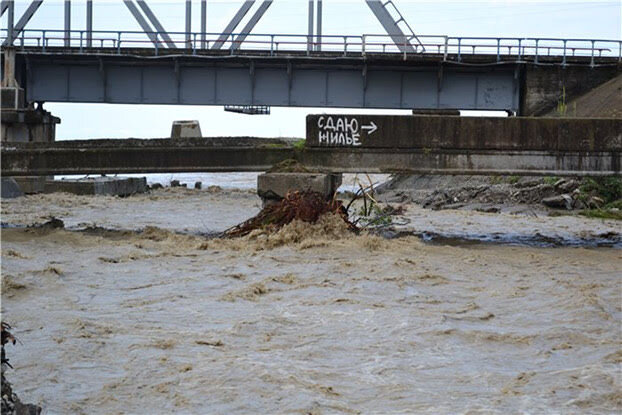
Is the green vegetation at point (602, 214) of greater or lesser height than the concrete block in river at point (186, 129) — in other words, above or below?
below

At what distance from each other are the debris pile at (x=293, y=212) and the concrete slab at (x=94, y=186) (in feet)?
52.9

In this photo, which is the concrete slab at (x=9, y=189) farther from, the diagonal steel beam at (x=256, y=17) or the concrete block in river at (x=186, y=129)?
the diagonal steel beam at (x=256, y=17)

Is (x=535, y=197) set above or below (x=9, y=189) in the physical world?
above

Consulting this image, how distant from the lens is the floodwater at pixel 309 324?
6.91 meters

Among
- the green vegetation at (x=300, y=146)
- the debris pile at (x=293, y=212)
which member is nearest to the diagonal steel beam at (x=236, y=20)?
the green vegetation at (x=300, y=146)

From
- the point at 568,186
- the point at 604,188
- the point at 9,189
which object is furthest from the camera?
the point at 9,189

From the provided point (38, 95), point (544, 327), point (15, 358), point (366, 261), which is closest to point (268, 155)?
point (366, 261)

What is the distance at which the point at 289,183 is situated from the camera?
17312 millimetres

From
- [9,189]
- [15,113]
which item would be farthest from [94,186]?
[15,113]

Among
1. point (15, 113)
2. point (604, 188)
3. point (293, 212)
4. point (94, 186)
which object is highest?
point (15, 113)

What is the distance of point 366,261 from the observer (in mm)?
14031

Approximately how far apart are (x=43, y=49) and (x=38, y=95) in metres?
2.09

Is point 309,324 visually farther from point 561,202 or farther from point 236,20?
point 236,20

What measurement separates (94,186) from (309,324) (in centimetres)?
2386
